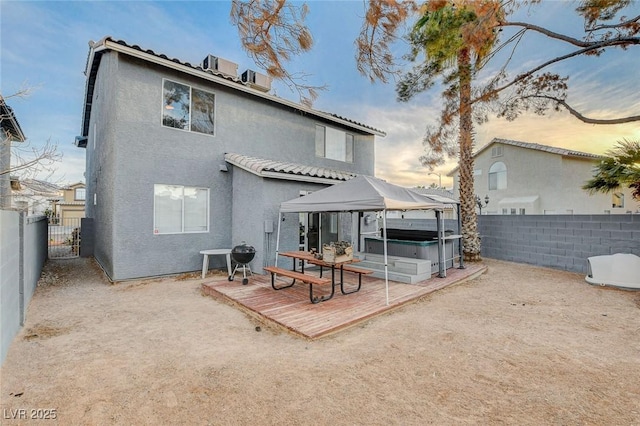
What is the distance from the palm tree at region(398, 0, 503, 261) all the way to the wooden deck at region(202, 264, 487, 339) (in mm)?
3972

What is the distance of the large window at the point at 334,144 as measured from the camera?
42.0 feet

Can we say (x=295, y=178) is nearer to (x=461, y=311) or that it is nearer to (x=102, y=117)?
(x=461, y=311)

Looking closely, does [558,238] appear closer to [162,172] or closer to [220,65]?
[162,172]

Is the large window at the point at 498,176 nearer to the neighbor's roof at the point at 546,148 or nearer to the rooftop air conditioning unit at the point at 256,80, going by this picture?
the neighbor's roof at the point at 546,148

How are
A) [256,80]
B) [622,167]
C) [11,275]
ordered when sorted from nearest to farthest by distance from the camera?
[11,275] → [622,167] → [256,80]

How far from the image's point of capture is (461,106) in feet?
32.9

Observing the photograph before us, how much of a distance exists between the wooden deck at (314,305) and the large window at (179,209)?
231cm

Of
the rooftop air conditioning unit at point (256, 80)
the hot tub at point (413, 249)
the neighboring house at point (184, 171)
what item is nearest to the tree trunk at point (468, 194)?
the hot tub at point (413, 249)

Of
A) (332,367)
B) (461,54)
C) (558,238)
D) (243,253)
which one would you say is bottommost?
(332,367)

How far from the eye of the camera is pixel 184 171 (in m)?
8.83

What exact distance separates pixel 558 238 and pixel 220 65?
44.3 ft

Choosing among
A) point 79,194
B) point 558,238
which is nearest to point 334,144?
point 558,238

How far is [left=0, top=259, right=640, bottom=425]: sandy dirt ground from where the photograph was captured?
9.01ft

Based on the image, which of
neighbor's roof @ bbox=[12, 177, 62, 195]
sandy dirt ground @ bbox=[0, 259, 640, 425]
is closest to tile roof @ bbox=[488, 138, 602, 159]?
sandy dirt ground @ bbox=[0, 259, 640, 425]
